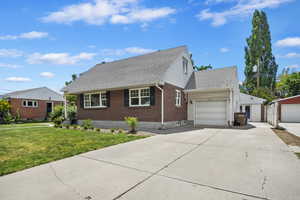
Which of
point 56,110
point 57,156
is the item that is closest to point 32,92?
point 56,110

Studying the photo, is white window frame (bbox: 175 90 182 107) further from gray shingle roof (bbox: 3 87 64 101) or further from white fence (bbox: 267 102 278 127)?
gray shingle roof (bbox: 3 87 64 101)

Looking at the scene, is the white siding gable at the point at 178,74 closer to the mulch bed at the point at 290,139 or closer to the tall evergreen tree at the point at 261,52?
the mulch bed at the point at 290,139

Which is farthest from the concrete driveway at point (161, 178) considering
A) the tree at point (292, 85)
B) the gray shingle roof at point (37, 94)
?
the tree at point (292, 85)

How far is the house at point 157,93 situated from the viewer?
1050 cm

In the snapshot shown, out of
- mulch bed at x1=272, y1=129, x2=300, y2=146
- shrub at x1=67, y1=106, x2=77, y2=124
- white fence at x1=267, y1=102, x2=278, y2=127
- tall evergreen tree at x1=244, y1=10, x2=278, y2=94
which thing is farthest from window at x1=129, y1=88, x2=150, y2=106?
tall evergreen tree at x1=244, y1=10, x2=278, y2=94

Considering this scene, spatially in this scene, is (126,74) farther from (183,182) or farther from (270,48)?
(270,48)

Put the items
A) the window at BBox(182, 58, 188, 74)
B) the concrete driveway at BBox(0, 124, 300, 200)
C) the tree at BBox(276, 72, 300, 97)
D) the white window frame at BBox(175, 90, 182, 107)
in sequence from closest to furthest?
the concrete driveway at BBox(0, 124, 300, 200) < the white window frame at BBox(175, 90, 182, 107) < the window at BBox(182, 58, 188, 74) < the tree at BBox(276, 72, 300, 97)

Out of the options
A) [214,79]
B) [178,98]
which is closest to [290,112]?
[214,79]

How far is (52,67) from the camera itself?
20.4 metres

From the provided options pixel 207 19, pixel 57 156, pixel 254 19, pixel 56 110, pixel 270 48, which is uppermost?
pixel 254 19

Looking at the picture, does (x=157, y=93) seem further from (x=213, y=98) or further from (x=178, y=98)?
(x=213, y=98)

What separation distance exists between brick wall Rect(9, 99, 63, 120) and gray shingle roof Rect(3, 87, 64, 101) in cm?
57

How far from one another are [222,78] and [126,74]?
7920mm

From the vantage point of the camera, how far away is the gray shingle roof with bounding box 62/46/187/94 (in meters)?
10.7
